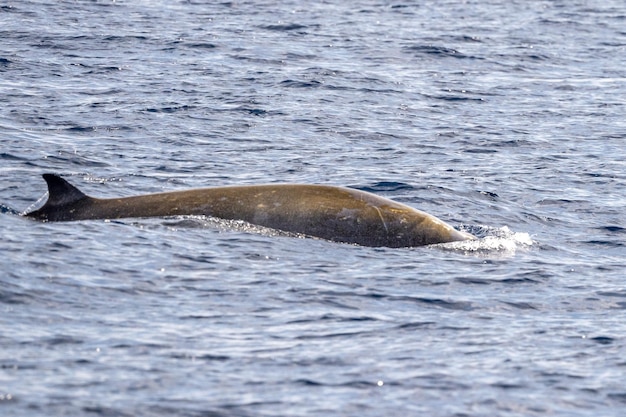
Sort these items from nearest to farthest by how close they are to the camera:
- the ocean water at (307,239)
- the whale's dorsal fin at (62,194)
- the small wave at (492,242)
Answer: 1. the ocean water at (307,239)
2. the whale's dorsal fin at (62,194)
3. the small wave at (492,242)

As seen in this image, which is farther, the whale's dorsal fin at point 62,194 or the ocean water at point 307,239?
the whale's dorsal fin at point 62,194

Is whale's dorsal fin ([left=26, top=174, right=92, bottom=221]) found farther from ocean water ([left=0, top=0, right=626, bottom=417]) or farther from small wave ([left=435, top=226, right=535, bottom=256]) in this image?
small wave ([left=435, top=226, right=535, bottom=256])

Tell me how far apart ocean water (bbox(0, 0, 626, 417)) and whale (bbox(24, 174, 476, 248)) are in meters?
0.20

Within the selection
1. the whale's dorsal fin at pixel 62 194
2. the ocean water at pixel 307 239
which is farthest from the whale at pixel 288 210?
the ocean water at pixel 307 239

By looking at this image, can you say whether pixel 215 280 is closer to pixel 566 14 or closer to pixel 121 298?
pixel 121 298

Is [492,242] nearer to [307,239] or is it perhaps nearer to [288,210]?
[307,239]

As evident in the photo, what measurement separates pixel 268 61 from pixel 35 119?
943 centimetres

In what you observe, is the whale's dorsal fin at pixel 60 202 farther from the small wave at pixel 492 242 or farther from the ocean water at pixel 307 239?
the small wave at pixel 492 242

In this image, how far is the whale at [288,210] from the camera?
1540cm

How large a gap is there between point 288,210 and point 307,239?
0.45m

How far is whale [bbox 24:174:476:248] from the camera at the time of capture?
15.4 m

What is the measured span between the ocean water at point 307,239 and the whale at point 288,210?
0.20 m

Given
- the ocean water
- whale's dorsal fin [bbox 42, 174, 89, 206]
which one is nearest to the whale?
whale's dorsal fin [bbox 42, 174, 89, 206]

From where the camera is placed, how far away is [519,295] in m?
14.2
